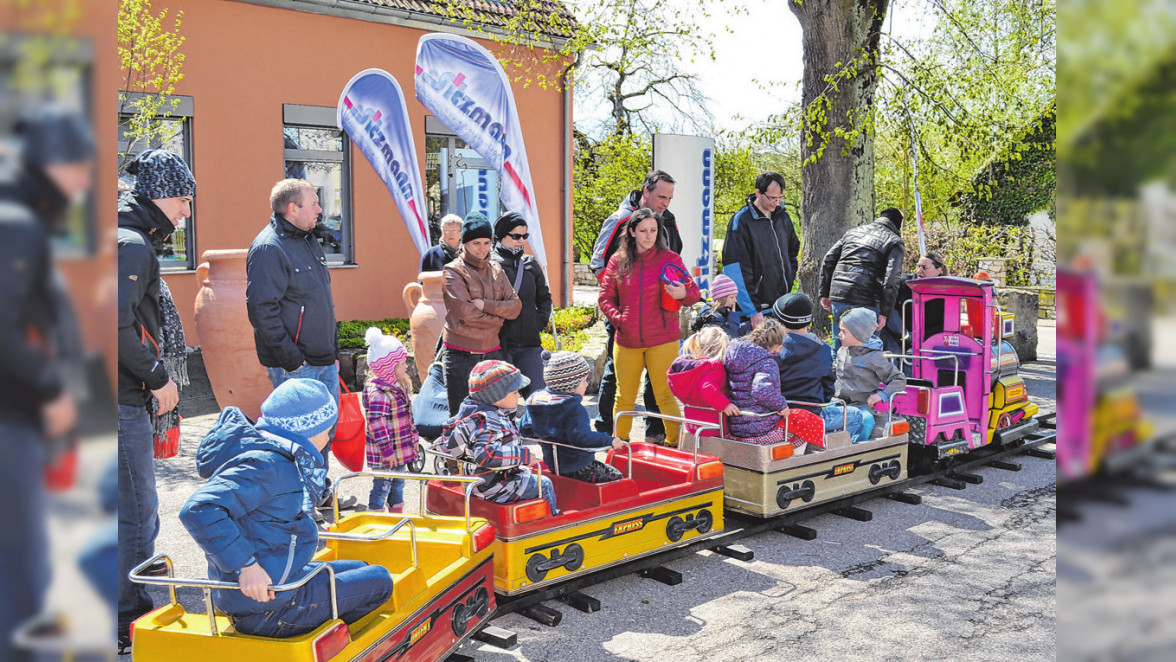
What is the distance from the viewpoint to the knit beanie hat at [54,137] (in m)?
0.50

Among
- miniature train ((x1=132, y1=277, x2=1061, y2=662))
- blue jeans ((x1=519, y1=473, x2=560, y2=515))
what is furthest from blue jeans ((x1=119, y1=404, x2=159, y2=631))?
blue jeans ((x1=519, y1=473, x2=560, y2=515))

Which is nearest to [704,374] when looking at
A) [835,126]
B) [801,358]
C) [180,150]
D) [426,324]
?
[801,358]

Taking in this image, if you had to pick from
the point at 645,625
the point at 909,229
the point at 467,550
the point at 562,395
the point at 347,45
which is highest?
the point at 347,45

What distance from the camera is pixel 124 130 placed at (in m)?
11.1

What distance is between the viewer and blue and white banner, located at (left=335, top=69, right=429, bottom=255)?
31.0 ft

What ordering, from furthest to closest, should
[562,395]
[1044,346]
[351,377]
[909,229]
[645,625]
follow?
[909,229] < [1044,346] < [351,377] < [562,395] < [645,625]

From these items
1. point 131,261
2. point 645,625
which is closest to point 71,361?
point 131,261

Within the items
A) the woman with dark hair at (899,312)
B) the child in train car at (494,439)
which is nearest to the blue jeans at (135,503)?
the child in train car at (494,439)

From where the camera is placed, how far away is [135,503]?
172 inches

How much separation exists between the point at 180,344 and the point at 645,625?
269 centimetres

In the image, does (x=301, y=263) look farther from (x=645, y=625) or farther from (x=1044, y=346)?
(x=1044, y=346)

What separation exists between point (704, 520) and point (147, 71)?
917cm

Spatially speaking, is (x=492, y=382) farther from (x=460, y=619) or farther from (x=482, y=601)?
(x=460, y=619)

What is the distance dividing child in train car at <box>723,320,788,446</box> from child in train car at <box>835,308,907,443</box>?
2.71 ft
